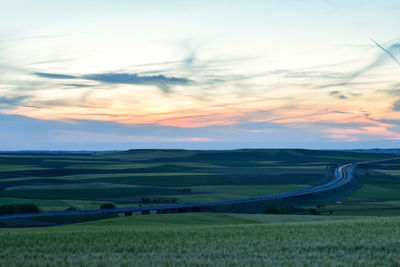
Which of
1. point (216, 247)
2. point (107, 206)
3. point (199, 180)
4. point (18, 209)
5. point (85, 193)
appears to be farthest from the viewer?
point (199, 180)

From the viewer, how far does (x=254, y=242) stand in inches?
1053

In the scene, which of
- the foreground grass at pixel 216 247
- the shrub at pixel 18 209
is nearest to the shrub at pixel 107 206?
the shrub at pixel 18 209

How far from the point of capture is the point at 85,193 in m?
107

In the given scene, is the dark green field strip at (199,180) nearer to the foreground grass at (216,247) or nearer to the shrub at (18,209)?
the shrub at (18,209)

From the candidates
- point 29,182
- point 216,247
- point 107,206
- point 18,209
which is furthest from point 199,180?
point 216,247

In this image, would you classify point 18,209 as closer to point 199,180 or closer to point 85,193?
point 85,193

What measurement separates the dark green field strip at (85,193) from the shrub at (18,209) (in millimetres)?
19316

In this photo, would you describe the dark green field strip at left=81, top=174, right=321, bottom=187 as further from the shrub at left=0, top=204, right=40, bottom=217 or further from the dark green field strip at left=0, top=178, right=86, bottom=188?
the shrub at left=0, top=204, right=40, bottom=217

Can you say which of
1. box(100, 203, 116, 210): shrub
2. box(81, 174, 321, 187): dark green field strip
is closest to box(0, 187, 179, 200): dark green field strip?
box(100, 203, 116, 210): shrub

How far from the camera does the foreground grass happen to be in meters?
20.2

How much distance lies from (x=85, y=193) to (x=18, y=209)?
29395 millimetres

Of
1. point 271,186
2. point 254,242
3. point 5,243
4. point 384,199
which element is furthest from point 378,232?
point 271,186

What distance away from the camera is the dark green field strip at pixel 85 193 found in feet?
329

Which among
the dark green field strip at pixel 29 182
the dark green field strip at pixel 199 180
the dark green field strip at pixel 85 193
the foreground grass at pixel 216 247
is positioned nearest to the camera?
the foreground grass at pixel 216 247
